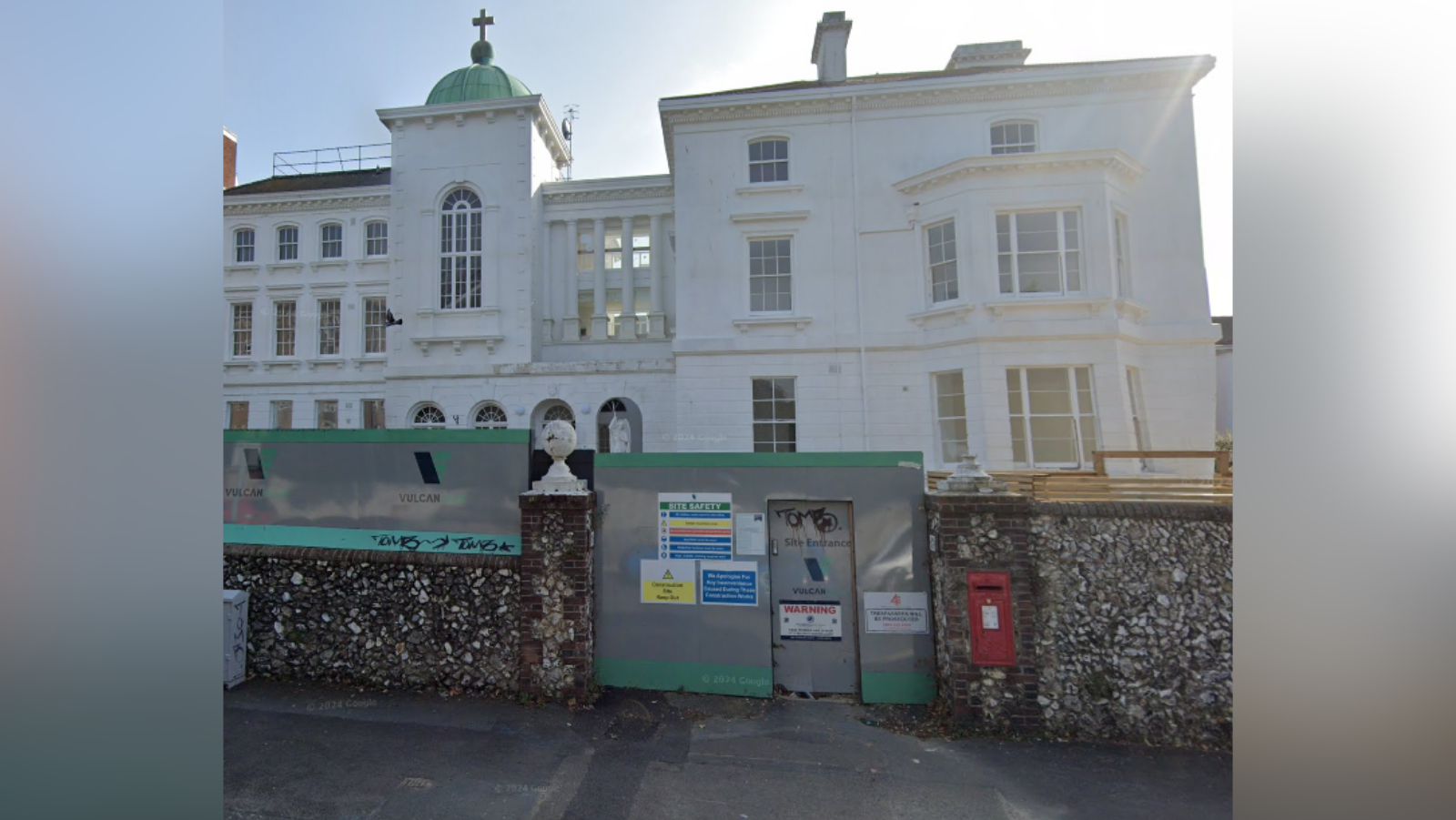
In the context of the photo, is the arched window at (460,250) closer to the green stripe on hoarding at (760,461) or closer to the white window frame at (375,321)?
the white window frame at (375,321)

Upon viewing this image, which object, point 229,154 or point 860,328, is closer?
point 229,154

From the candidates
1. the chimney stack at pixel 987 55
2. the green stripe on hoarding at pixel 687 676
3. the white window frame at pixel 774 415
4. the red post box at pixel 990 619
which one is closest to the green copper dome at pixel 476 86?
Result: the white window frame at pixel 774 415

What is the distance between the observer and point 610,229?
45.8ft

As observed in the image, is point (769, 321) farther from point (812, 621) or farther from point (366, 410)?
point (366, 410)

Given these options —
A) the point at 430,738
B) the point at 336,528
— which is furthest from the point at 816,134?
the point at 430,738

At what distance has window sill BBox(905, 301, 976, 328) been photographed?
378 inches

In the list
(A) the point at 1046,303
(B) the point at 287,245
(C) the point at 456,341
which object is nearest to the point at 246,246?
(B) the point at 287,245

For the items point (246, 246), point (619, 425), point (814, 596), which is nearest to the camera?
point (814, 596)

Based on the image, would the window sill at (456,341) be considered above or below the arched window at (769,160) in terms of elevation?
below

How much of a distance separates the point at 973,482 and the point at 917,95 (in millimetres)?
9030

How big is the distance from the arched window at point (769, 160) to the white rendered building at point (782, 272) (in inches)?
2.2

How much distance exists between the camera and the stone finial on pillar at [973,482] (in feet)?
13.8

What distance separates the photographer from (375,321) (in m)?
13.1
